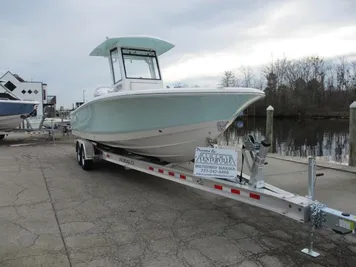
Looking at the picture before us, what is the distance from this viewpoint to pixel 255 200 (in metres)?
4.02

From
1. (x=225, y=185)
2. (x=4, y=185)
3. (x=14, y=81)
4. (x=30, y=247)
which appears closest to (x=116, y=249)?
(x=30, y=247)

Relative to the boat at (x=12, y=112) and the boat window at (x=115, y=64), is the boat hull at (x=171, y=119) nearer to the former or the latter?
the boat window at (x=115, y=64)

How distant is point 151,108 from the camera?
18.1 feet

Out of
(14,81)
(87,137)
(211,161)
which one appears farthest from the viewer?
(14,81)

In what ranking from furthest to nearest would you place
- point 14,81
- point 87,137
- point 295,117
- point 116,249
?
point 295,117 < point 14,81 < point 87,137 < point 116,249

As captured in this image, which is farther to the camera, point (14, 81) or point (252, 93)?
point (14, 81)

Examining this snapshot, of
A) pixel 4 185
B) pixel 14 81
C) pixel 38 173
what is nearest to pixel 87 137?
pixel 38 173

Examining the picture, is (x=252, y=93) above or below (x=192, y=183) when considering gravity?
above

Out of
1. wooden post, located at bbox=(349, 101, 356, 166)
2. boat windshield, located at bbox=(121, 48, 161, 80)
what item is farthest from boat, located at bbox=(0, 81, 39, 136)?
wooden post, located at bbox=(349, 101, 356, 166)

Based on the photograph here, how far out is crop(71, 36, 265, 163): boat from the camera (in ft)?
16.5

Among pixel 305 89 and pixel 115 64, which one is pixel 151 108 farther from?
pixel 305 89

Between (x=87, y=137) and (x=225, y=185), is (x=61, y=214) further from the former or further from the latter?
(x=87, y=137)

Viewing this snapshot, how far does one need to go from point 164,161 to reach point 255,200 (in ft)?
8.70

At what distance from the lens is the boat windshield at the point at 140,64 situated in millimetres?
7055
